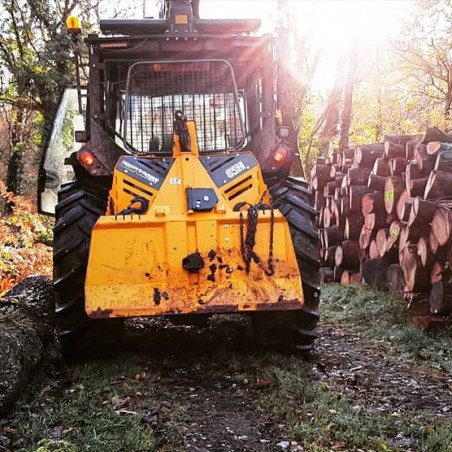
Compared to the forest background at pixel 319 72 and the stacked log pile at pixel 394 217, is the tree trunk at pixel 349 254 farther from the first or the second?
the forest background at pixel 319 72

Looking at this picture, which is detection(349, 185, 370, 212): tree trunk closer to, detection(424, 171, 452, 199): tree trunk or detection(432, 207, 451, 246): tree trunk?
detection(424, 171, 452, 199): tree trunk

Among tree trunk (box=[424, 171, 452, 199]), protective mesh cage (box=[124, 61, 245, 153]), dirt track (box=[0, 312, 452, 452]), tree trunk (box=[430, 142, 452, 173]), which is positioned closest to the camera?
dirt track (box=[0, 312, 452, 452])

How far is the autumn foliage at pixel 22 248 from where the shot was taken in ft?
31.5

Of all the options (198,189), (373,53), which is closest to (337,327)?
(198,189)

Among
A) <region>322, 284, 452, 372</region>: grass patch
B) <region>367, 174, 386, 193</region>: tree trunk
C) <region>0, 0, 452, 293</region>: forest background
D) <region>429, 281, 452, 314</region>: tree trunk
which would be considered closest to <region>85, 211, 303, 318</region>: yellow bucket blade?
<region>322, 284, 452, 372</region>: grass patch

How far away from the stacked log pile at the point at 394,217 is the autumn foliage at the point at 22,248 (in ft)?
16.8

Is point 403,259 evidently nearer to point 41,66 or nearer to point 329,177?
point 329,177

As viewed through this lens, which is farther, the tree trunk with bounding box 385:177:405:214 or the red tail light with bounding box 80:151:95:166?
the tree trunk with bounding box 385:177:405:214

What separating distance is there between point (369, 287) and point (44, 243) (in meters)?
7.80

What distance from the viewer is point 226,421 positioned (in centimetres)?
367

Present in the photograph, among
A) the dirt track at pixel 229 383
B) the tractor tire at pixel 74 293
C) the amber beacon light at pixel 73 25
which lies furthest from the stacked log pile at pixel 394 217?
the amber beacon light at pixel 73 25

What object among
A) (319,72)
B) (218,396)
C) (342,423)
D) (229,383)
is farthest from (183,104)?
(319,72)

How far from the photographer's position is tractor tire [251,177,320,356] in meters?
4.84

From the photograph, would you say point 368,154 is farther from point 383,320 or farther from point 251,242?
point 251,242
